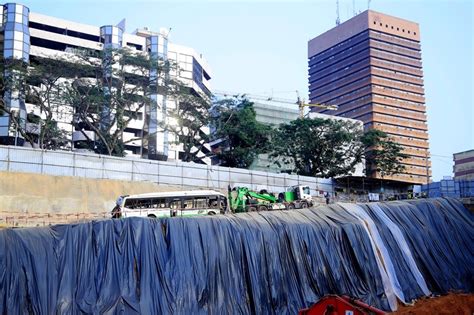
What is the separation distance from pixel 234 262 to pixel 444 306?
744 centimetres

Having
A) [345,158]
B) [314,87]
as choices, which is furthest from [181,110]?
[314,87]

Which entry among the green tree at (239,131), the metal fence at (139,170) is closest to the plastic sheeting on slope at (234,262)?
the metal fence at (139,170)

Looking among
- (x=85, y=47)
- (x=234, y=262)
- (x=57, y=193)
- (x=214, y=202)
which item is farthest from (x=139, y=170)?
(x=85, y=47)

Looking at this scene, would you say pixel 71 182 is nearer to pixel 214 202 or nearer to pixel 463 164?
pixel 214 202

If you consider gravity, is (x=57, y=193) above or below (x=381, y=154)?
below

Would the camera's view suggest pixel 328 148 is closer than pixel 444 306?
No

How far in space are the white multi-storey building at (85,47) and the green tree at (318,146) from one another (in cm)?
1078

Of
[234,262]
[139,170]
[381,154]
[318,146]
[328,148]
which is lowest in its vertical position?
[234,262]

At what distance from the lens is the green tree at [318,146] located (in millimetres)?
53719

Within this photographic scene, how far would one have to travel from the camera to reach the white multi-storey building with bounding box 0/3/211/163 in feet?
181

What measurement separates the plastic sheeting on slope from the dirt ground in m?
0.79

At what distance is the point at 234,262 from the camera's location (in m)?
19.1

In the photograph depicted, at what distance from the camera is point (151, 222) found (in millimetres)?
19266

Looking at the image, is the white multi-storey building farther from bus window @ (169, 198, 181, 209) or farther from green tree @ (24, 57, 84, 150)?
bus window @ (169, 198, 181, 209)
